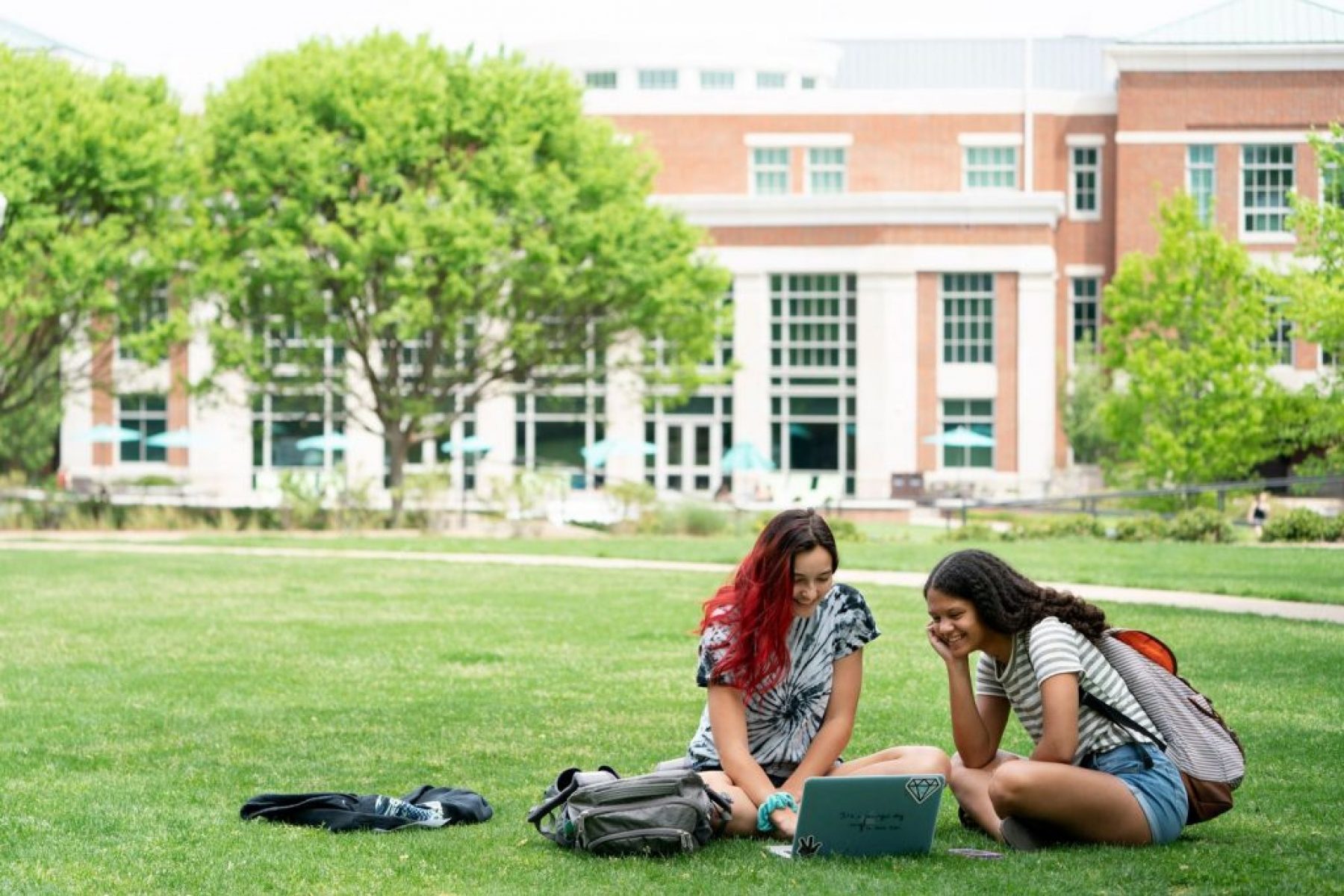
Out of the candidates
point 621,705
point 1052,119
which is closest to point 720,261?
point 1052,119

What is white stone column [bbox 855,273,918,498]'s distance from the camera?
5478 cm

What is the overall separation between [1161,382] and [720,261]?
19667mm

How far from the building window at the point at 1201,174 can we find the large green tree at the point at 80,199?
30.4 meters

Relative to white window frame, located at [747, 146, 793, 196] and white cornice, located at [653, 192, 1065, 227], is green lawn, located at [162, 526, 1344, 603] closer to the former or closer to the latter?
white cornice, located at [653, 192, 1065, 227]

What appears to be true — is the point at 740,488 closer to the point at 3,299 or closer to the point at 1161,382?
the point at 1161,382

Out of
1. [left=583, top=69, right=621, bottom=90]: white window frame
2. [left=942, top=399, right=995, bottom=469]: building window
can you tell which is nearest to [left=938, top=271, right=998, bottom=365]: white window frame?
[left=942, top=399, right=995, bottom=469]: building window

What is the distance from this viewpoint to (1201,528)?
30984 millimetres

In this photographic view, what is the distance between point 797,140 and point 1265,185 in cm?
1481

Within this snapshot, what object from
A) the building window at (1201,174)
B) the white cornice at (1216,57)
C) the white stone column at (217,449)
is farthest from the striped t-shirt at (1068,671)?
the building window at (1201,174)

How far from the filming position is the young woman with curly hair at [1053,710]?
7164mm

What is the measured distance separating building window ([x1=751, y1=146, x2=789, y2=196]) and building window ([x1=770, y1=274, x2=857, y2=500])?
6.09 metres

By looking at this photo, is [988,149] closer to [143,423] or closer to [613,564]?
[143,423]

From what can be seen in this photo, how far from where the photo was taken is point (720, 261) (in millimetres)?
56000

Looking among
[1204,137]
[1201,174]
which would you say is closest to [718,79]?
[1204,137]
